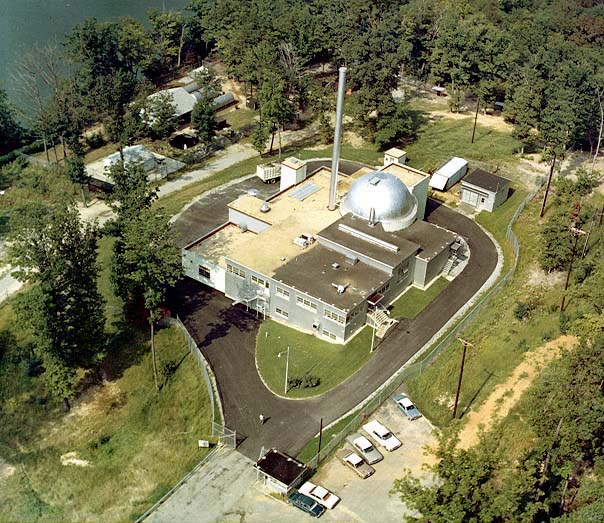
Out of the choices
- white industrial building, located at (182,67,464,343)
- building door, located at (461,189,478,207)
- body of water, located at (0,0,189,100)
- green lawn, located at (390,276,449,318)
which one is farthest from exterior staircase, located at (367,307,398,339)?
body of water, located at (0,0,189,100)

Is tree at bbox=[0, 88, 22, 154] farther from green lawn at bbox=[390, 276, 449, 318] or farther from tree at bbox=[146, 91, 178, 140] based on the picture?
green lawn at bbox=[390, 276, 449, 318]

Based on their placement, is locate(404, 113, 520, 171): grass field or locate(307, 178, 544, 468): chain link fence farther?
locate(404, 113, 520, 171): grass field

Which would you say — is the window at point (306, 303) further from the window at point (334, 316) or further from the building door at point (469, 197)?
the building door at point (469, 197)

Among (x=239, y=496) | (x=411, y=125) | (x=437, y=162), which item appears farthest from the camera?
(x=411, y=125)

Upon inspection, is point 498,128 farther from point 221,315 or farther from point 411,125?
point 221,315

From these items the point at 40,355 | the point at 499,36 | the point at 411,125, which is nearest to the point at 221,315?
the point at 40,355

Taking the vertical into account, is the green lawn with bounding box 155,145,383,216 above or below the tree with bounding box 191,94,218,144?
below

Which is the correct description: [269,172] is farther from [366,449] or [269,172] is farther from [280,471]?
[280,471]
